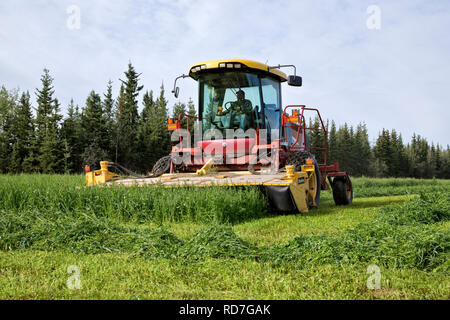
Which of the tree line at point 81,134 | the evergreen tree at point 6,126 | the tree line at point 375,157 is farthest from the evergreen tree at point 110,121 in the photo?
the tree line at point 375,157

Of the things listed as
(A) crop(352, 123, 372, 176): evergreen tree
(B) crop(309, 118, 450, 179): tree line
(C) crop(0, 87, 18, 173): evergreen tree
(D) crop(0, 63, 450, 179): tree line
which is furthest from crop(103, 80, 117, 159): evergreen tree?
(A) crop(352, 123, 372, 176): evergreen tree

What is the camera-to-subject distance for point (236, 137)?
8875mm

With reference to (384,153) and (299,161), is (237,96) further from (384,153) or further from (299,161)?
(384,153)

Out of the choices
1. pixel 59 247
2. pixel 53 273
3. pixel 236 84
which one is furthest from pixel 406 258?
pixel 236 84

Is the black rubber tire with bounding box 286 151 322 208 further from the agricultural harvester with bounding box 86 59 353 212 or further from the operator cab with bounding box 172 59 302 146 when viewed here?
the operator cab with bounding box 172 59 302 146

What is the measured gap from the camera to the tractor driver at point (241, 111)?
898 centimetres

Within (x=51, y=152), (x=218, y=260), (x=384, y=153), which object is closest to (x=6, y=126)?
(x=51, y=152)

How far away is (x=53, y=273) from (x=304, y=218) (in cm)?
458

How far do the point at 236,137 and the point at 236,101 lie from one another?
2.94ft

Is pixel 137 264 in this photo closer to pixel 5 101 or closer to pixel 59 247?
pixel 59 247

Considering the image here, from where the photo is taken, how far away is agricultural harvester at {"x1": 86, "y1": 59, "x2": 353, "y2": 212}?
→ 821cm

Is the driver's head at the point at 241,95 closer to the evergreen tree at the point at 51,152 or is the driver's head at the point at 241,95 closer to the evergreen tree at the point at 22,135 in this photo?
the evergreen tree at the point at 51,152
